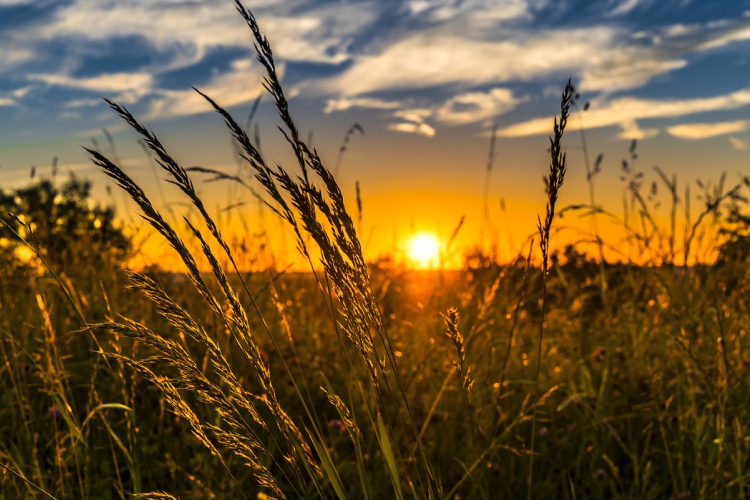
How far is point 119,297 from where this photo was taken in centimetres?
449

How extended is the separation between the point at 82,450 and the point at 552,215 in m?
2.33

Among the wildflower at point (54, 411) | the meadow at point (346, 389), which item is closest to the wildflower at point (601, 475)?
the meadow at point (346, 389)

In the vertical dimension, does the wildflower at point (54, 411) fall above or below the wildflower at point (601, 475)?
above

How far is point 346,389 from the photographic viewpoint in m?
3.42

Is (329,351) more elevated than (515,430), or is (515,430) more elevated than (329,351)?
(329,351)

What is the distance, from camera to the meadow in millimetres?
1137

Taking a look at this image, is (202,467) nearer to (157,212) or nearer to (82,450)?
(82,450)

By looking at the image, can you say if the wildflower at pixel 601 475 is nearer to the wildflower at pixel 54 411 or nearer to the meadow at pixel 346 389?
the meadow at pixel 346 389

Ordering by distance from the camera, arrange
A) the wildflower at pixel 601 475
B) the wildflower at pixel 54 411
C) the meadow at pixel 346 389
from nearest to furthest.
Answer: the meadow at pixel 346 389 → the wildflower at pixel 54 411 → the wildflower at pixel 601 475

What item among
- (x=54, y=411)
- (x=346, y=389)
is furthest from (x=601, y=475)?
(x=54, y=411)

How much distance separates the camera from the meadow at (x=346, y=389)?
1.14m

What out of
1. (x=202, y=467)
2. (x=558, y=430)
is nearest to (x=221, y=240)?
(x=202, y=467)

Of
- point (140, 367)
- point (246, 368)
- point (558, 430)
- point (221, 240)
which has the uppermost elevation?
point (221, 240)

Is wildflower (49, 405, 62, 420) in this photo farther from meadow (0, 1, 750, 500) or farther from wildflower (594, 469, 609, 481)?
wildflower (594, 469, 609, 481)
